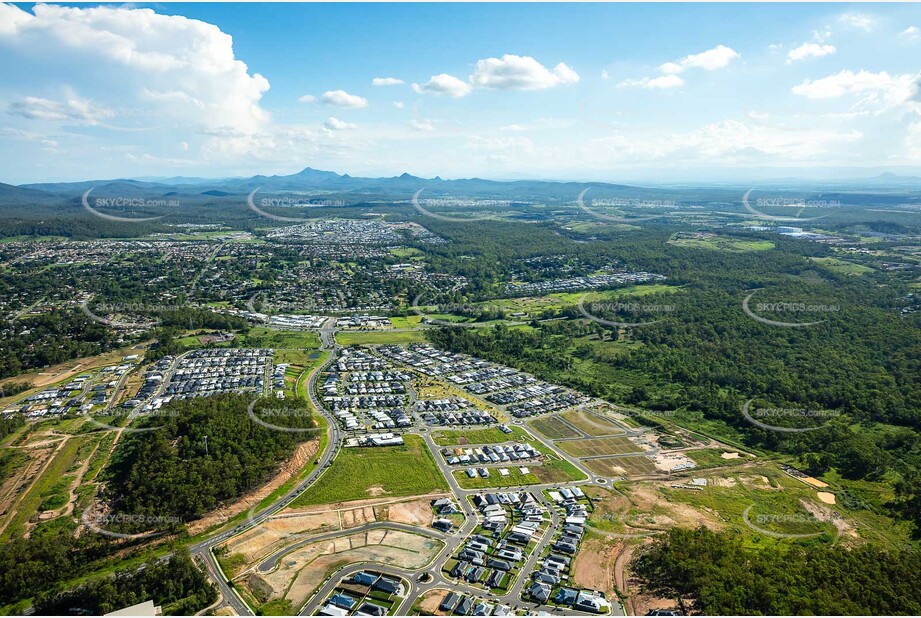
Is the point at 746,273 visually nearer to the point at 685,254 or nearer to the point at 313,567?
the point at 685,254

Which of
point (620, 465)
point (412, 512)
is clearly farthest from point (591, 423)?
point (412, 512)

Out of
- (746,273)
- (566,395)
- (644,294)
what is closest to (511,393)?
(566,395)

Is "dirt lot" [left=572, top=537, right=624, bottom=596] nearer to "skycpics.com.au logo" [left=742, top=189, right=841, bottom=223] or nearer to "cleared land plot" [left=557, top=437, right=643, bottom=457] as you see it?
"cleared land plot" [left=557, top=437, right=643, bottom=457]

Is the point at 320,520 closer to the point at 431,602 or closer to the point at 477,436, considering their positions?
the point at 431,602

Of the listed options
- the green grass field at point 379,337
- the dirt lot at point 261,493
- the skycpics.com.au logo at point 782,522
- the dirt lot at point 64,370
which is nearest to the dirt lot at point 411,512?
the dirt lot at point 261,493

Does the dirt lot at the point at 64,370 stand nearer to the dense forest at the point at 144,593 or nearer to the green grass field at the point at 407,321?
the green grass field at the point at 407,321

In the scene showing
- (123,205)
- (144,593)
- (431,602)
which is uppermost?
(123,205)

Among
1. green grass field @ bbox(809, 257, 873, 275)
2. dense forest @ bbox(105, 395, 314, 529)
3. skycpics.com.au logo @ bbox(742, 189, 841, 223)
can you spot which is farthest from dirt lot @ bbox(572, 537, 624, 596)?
skycpics.com.au logo @ bbox(742, 189, 841, 223)
